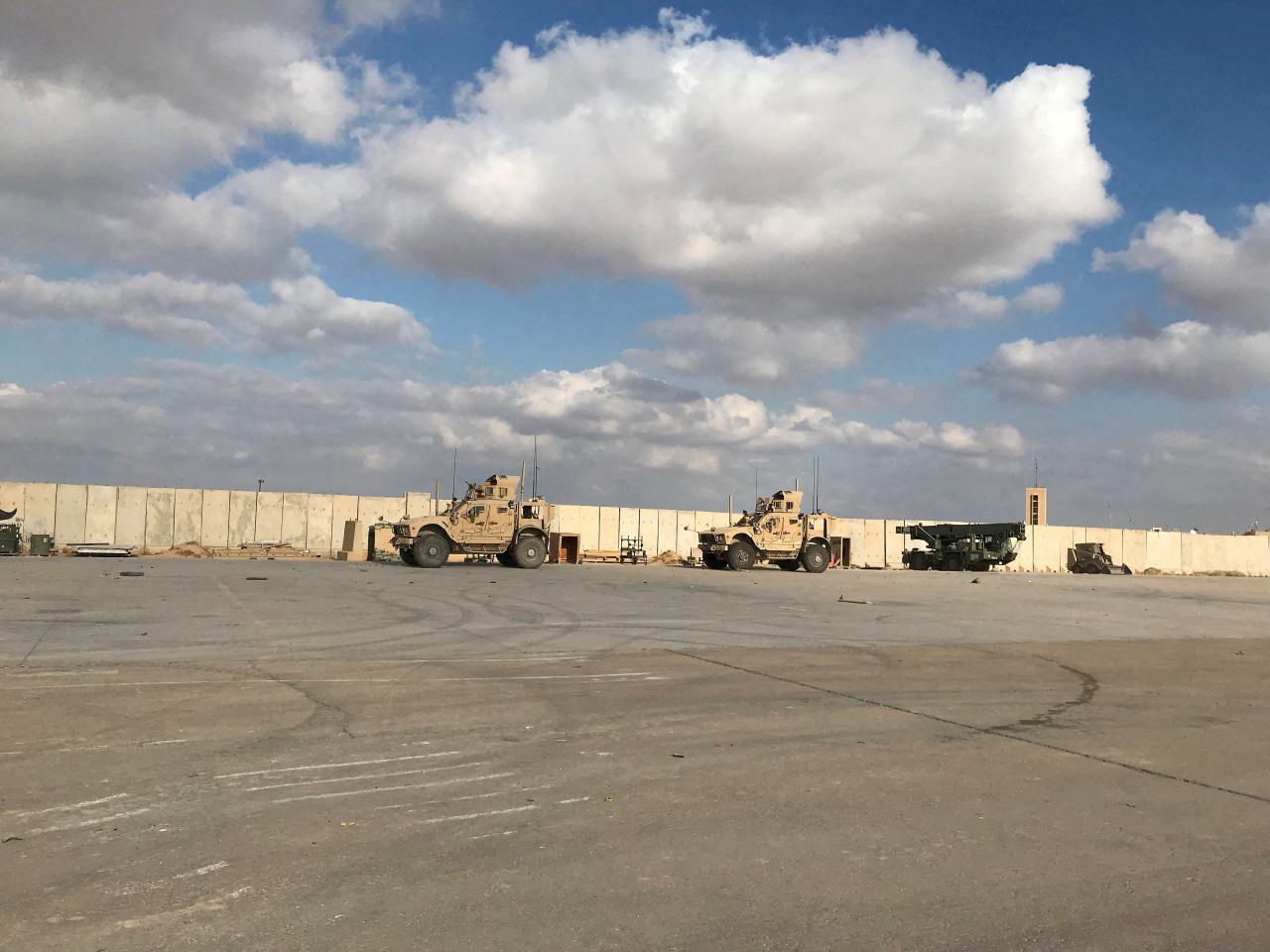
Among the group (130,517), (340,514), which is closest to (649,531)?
(340,514)

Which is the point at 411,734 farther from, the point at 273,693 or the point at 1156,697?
the point at 1156,697

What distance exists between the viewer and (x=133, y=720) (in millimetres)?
6895

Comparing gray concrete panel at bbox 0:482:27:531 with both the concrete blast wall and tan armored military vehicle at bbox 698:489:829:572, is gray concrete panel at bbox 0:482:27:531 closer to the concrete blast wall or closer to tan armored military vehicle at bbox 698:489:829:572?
the concrete blast wall

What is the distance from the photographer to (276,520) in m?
41.7

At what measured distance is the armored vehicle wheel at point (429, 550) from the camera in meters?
29.1

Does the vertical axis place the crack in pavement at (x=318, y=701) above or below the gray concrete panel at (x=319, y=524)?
below

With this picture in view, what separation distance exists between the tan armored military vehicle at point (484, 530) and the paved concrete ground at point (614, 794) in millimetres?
16983

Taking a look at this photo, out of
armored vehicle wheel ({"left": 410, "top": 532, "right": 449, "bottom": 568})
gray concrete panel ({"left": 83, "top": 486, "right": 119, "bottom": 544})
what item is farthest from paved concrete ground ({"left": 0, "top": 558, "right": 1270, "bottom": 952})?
gray concrete panel ({"left": 83, "top": 486, "right": 119, "bottom": 544})

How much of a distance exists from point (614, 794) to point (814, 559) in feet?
106

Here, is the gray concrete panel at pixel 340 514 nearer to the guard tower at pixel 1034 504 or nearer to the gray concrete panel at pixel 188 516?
the gray concrete panel at pixel 188 516

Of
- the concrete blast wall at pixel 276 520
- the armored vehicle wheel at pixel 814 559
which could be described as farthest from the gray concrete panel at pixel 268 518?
the armored vehicle wheel at pixel 814 559

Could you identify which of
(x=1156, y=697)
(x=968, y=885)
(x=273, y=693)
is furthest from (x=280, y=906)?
(x=1156, y=697)

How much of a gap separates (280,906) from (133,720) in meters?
3.97

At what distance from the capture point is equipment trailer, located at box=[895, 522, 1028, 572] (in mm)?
44938
